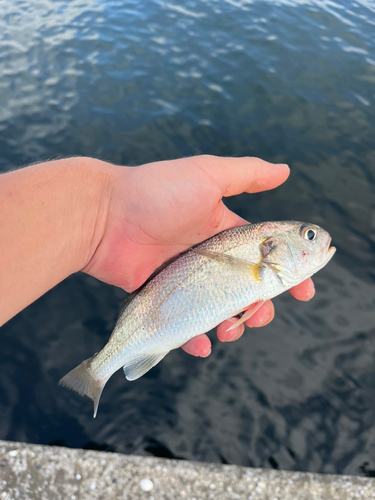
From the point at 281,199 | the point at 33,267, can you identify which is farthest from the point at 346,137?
the point at 33,267

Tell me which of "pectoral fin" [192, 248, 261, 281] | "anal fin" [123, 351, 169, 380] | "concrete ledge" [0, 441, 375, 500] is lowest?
"concrete ledge" [0, 441, 375, 500]

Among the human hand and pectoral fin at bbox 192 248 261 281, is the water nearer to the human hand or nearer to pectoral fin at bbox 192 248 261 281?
the human hand

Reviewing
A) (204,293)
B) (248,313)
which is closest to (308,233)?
(248,313)

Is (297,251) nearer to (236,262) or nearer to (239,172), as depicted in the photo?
(236,262)

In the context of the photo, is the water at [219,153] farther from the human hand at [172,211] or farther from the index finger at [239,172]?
the index finger at [239,172]

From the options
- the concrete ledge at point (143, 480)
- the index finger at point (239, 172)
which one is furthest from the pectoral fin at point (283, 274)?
the concrete ledge at point (143, 480)

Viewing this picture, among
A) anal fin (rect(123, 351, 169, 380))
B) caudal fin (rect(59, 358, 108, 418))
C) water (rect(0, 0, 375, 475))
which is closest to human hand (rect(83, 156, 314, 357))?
anal fin (rect(123, 351, 169, 380))

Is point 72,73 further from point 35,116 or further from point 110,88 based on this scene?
point 35,116

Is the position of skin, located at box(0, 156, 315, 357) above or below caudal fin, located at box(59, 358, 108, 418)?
above
